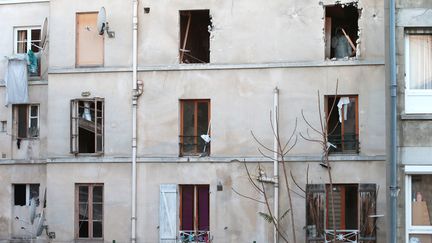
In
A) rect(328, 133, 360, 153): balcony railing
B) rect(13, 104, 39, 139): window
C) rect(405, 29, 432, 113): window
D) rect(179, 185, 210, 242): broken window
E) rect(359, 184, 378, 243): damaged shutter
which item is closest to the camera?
rect(405, 29, 432, 113): window

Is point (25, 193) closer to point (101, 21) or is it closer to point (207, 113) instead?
point (101, 21)

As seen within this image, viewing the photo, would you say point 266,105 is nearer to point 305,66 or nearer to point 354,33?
point 305,66

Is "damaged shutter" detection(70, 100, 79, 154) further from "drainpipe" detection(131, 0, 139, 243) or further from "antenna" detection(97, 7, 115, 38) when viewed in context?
"antenna" detection(97, 7, 115, 38)

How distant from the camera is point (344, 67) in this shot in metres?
24.7

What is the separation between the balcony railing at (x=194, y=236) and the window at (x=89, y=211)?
2.71 m

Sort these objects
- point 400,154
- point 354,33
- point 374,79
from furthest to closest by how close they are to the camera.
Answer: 1. point 354,33
2. point 374,79
3. point 400,154

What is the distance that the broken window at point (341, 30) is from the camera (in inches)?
1006

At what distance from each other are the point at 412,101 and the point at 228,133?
6.44 meters

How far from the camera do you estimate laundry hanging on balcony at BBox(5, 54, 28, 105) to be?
91.0 ft

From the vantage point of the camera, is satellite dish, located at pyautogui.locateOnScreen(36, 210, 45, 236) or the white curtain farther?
satellite dish, located at pyautogui.locateOnScreen(36, 210, 45, 236)

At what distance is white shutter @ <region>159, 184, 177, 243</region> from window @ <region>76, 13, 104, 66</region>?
4.73 m

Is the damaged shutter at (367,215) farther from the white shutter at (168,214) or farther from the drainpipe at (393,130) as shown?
the white shutter at (168,214)

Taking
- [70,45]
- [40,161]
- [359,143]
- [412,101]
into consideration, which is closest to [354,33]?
[359,143]

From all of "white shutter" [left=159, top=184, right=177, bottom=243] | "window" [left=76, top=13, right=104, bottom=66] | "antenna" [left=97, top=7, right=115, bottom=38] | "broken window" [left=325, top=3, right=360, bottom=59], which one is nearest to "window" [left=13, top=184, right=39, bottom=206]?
"window" [left=76, top=13, right=104, bottom=66]
